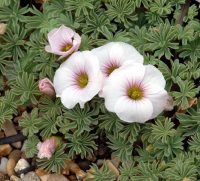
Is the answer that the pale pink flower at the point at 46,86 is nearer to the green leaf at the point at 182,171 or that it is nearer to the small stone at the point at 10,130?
the small stone at the point at 10,130

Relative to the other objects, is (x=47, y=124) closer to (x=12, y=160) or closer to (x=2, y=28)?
(x=12, y=160)

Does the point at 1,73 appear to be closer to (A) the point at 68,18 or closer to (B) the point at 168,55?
(A) the point at 68,18

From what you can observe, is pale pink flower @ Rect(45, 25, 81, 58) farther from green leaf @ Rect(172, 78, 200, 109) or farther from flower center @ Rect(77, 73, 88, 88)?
green leaf @ Rect(172, 78, 200, 109)

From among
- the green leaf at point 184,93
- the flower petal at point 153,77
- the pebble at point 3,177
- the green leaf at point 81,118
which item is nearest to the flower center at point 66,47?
the green leaf at point 81,118

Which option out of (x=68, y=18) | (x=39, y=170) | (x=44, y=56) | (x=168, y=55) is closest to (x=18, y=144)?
(x=39, y=170)

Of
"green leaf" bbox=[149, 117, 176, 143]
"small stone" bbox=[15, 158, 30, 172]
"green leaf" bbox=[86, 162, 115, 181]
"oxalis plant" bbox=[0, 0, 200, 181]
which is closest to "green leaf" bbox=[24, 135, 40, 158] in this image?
"oxalis plant" bbox=[0, 0, 200, 181]

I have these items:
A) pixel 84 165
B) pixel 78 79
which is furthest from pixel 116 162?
pixel 78 79

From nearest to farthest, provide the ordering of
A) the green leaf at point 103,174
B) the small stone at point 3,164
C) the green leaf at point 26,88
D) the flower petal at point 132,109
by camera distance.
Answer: the flower petal at point 132,109, the green leaf at point 103,174, the green leaf at point 26,88, the small stone at point 3,164
